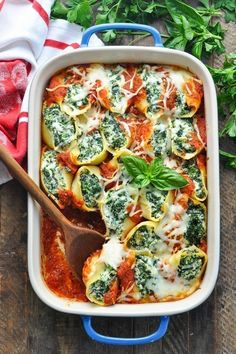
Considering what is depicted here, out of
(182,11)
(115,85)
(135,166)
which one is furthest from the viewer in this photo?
(182,11)

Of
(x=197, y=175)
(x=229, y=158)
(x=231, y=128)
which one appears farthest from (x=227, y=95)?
(x=197, y=175)

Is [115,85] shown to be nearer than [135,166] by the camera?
No

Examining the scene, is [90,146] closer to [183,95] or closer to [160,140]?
[160,140]

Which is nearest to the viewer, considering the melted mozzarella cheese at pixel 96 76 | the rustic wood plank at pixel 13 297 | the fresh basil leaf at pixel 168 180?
the fresh basil leaf at pixel 168 180

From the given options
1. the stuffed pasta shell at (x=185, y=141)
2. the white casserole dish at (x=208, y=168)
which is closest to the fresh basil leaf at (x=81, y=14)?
the white casserole dish at (x=208, y=168)

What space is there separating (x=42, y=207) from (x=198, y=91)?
658 millimetres

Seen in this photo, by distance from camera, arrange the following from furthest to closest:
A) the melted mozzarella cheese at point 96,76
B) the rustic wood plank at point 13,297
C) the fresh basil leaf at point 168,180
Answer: the rustic wood plank at point 13,297 < the melted mozzarella cheese at point 96,76 < the fresh basil leaf at point 168,180

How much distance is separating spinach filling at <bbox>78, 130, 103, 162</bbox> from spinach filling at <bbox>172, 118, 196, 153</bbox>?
0.84ft

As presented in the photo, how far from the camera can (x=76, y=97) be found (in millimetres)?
2166

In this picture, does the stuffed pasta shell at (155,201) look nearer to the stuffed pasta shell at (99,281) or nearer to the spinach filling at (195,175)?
the spinach filling at (195,175)

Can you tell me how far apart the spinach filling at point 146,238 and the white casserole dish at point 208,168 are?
186mm

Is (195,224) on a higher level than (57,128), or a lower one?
lower

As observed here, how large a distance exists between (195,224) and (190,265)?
0.14 metres

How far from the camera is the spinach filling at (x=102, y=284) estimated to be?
211cm
